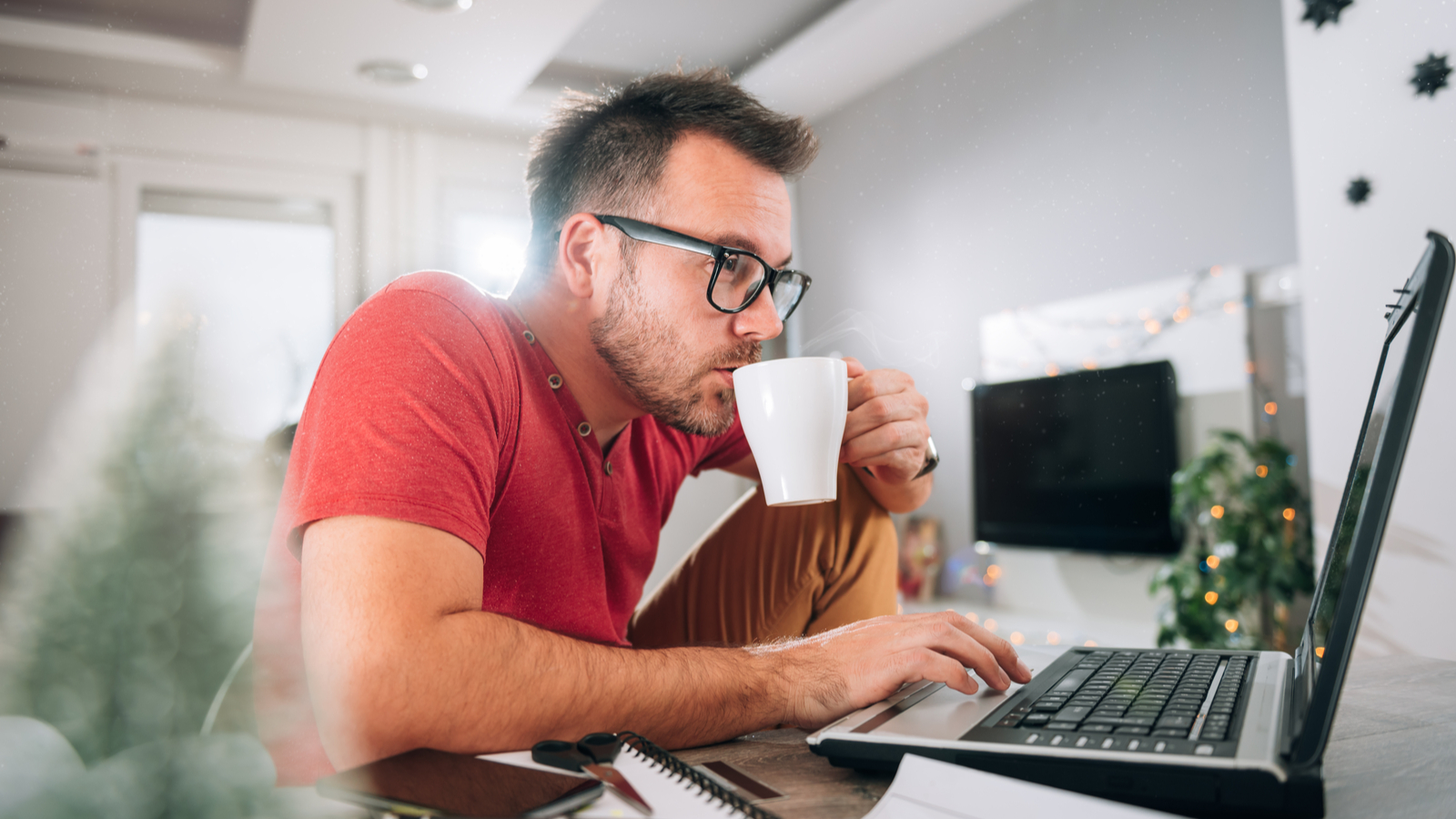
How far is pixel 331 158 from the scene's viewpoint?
3.79 feet

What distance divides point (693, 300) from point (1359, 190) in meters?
1.65

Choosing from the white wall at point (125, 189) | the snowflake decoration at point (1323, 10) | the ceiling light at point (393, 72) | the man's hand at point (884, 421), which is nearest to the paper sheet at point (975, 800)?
the man's hand at point (884, 421)

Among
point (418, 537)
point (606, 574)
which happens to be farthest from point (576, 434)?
point (418, 537)

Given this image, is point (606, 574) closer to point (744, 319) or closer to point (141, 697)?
point (744, 319)

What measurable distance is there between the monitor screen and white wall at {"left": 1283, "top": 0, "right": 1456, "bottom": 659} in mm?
438

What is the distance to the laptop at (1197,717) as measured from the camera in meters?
0.34

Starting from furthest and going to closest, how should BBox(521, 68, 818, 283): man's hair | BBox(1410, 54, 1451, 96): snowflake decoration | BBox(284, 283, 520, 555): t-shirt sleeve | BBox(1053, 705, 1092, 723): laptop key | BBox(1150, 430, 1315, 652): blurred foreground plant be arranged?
BBox(1150, 430, 1315, 652): blurred foreground plant
BBox(1410, 54, 1451, 96): snowflake decoration
BBox(521, 68, 818, 283): man's hair
BBox(284, 283, 520, 555): t-shirt sleeve
BBox(1053, 705, 1092, 723): laptop key

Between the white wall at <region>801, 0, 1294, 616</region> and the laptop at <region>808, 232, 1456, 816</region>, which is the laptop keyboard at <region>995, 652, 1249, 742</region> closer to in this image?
the laptop at <region>808, 232, 1456, 816</region>

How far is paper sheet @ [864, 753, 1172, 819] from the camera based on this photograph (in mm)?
327

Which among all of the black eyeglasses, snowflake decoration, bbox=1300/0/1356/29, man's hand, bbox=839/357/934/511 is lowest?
man's hand, bbox=839/357/934/511

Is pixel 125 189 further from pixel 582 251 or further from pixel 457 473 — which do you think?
pixel 457 473

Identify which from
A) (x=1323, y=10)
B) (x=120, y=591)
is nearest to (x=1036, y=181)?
(x=1323, y=10)

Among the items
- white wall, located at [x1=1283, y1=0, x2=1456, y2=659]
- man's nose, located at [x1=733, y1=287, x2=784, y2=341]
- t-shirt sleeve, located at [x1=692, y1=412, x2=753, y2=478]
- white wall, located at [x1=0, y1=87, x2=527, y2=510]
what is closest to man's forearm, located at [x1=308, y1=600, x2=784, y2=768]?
white wall, located at [x1=0, y1=87, x2=527, y2=510]

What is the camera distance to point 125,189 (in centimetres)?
101
